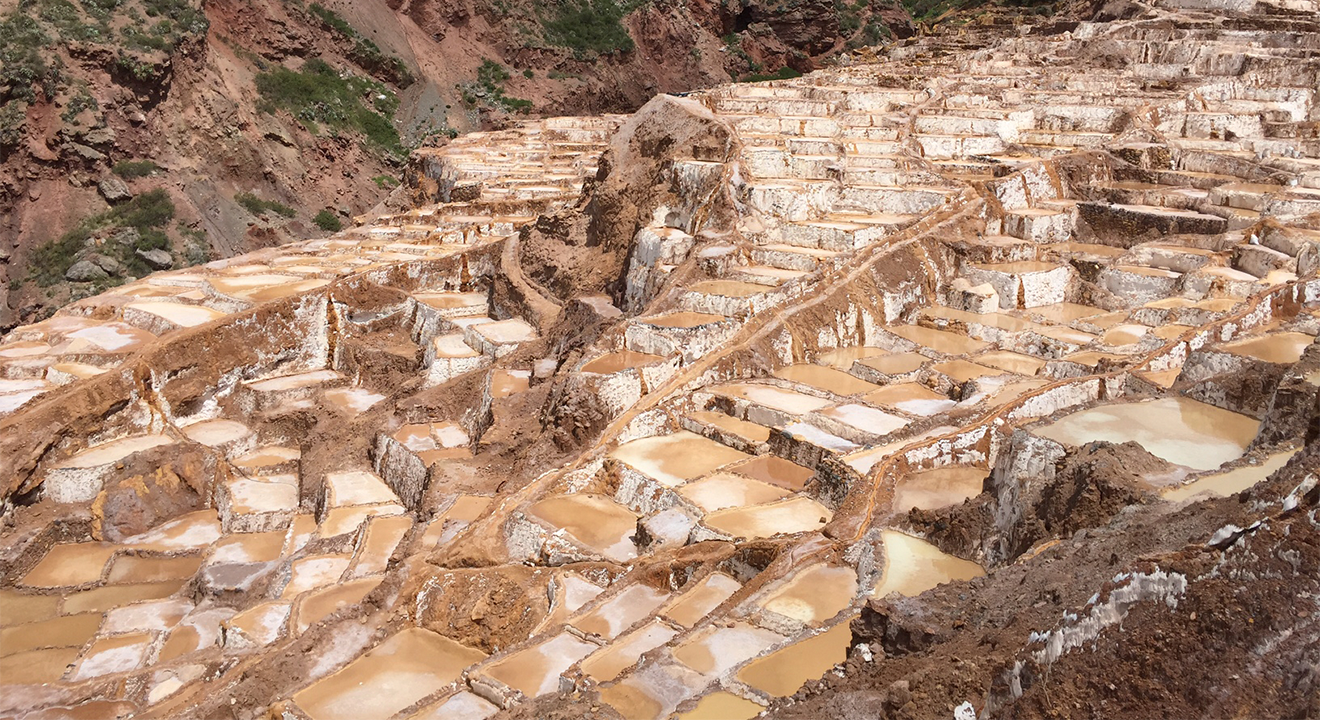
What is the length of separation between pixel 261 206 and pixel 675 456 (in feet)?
106

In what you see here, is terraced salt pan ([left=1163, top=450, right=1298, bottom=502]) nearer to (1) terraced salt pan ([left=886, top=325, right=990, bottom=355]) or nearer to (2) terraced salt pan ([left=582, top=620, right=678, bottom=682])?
(2) terraced salt pan ([left=582, top=620, right=678, bottom=682])

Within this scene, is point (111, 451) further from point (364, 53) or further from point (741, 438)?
point (364, 53)

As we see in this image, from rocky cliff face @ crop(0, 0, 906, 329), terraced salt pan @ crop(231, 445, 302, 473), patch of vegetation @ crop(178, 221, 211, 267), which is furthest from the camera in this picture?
rocky cliff face @ crop(0, 0, 906, 329)

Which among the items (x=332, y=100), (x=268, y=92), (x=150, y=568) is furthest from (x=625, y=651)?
(x=332, y=100)

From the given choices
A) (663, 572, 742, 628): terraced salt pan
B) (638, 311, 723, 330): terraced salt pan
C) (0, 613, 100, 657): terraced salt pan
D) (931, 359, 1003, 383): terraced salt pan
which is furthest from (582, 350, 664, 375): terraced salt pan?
(0, 613, 100, 657): terraced salt pan

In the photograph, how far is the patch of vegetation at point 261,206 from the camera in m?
40.4

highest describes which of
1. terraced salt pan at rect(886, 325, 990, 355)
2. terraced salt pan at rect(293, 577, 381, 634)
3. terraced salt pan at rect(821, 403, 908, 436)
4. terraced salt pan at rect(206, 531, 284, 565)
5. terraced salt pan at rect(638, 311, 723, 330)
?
terraced salt pan at rect(638, 311, 723, 330)

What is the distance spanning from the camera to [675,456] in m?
13.0

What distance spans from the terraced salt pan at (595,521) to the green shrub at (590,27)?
4985 cm

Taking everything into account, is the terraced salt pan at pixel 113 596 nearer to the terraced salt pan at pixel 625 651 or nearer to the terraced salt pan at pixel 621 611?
the terraced salt pan at pixel 621 611

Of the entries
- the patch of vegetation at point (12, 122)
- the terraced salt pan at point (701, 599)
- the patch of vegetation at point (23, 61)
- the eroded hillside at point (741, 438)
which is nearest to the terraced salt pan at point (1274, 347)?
the eroded hillside at point (741, 438)

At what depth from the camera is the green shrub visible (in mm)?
59547

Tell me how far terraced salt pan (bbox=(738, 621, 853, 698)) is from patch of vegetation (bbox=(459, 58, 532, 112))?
48327 millimetres

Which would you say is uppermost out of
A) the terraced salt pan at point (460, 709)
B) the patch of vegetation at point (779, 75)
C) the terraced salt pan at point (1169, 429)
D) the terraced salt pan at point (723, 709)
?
the patch of vegetation at point (779, 75)
